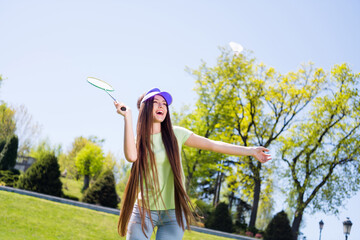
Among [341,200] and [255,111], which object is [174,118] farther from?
[341,200]

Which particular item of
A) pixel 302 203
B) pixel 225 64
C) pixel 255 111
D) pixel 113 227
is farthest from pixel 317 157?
→ pixel 113 227

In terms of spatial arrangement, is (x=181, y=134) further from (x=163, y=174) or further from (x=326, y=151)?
(x=326, y=151)

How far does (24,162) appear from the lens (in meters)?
45.2

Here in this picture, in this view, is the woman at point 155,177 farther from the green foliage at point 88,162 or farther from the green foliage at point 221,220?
the green foliage at point 88,162

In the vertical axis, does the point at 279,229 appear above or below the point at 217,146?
below

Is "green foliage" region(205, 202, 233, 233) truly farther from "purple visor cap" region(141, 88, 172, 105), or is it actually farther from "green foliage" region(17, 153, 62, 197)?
"purple visor cap" region(141, 88, 172, 105)

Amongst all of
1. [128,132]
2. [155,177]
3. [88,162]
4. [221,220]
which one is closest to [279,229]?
[221,220]

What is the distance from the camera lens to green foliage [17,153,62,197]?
1850 cm

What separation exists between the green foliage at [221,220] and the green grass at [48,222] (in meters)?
8.93

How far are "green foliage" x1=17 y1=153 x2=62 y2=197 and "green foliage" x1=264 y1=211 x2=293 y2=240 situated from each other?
11327mm

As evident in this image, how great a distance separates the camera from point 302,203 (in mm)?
24219

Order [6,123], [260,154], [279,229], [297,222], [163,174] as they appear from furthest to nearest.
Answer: [6,123] → [297,222] → [279,229] → [260,154] → [163,174]

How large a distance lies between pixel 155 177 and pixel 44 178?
16805 millimetres

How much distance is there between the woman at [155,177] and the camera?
10.1ft
